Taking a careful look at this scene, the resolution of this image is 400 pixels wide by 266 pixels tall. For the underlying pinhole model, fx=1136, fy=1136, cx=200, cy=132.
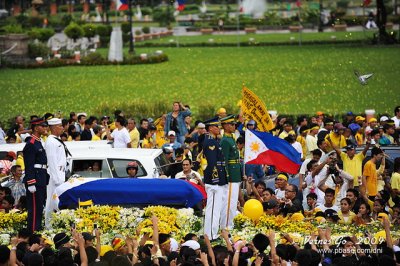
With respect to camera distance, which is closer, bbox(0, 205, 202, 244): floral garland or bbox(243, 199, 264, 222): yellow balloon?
bbox(0, 205, 202, 244): floral garland

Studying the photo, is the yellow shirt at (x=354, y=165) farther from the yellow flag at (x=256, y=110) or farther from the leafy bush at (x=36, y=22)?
the leafy bush at (x=36, y=22)

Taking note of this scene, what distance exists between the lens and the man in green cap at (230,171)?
15.6 m

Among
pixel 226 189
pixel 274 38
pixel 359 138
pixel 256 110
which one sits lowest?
pixel 274 38

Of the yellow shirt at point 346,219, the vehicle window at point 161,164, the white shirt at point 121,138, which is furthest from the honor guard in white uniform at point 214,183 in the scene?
the white shirt at point 121,138

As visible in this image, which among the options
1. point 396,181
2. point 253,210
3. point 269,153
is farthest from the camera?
point 396,181

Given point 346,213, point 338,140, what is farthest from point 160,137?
point 346,213

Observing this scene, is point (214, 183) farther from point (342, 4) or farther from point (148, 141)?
point (342, 4)

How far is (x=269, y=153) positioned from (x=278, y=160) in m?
0.19

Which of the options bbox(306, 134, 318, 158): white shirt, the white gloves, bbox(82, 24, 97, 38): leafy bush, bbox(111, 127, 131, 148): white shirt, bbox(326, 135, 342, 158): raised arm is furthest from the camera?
bbox(82, 24, 97, 38): leafy bush

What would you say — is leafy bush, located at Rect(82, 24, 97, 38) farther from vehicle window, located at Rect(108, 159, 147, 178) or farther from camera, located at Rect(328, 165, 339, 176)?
camera, located at Rect(328, 165, 339, 176)

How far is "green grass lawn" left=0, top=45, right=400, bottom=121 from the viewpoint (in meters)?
34.5

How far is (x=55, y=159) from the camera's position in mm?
16062

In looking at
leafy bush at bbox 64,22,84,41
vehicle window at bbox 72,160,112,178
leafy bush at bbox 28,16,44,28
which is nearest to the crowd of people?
vehicle window at bbox 72,160,112,178

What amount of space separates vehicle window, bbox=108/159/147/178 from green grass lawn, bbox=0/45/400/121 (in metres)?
12.2
